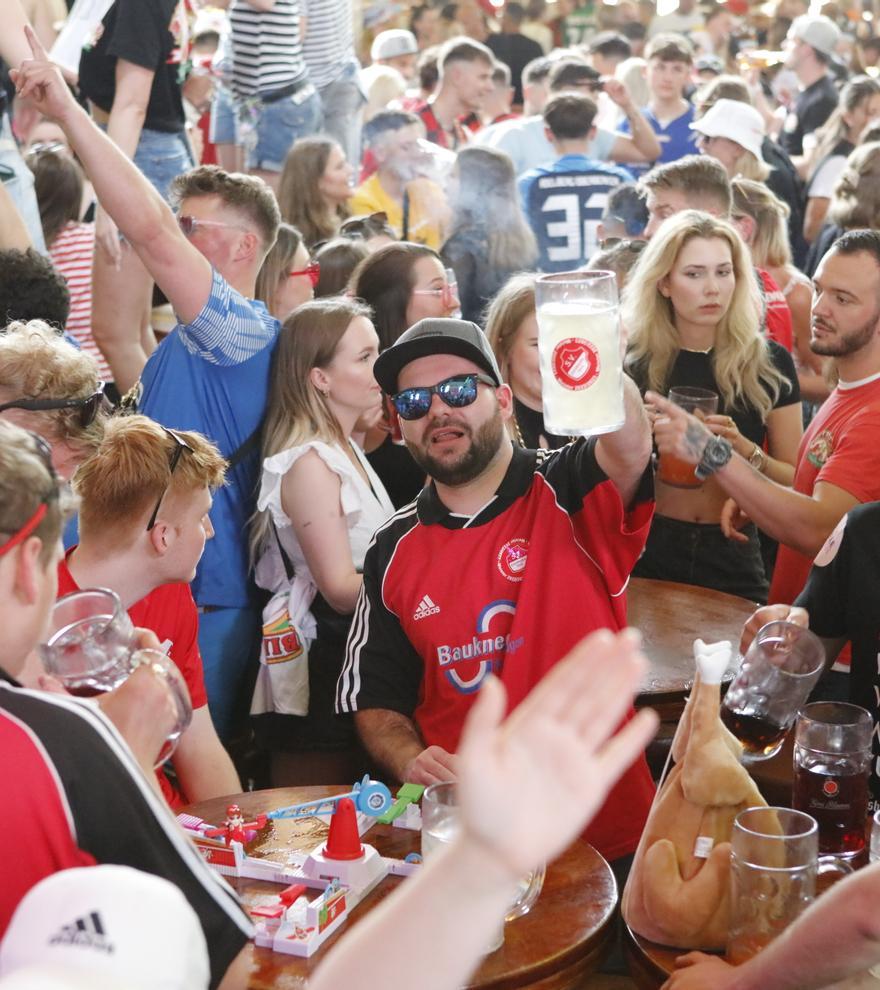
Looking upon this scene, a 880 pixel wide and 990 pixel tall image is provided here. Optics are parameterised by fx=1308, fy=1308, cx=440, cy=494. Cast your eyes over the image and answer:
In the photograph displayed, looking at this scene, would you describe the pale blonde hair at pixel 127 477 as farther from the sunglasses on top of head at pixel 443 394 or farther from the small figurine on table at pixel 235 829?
the small figurine on table at pixel 235 829

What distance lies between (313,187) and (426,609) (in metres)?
3.34

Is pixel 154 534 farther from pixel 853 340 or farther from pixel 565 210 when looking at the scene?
pixel 565 210

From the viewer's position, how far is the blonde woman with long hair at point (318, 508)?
326 centimetres

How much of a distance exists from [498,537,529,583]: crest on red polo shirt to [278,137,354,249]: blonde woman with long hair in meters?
3.21

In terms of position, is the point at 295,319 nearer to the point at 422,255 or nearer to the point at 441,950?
the point at 422,255

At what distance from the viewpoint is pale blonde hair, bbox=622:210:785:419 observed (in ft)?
12.9

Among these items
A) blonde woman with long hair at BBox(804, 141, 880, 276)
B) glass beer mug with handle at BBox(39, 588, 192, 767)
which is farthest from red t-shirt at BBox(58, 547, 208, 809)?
blonde woman with long hair at BBox(804, 141, 880, 276)

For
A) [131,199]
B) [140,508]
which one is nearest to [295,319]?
[131,199]

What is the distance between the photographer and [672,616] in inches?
137

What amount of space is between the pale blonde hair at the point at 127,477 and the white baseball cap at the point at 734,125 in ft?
14.6

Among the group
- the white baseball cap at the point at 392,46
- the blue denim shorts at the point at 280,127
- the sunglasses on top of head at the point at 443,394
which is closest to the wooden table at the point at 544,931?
→ the sunglasses on top of head at the point at 443,394

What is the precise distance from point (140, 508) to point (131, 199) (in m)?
0.82

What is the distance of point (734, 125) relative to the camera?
6383mm

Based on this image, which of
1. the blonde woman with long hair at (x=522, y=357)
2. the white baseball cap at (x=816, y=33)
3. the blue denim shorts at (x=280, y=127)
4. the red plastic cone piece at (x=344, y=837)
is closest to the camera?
the red plastic cone piece at (x=344, y=837)
